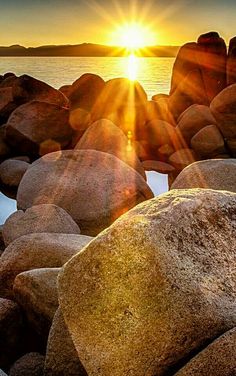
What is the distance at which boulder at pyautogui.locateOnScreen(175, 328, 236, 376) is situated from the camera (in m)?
2.54

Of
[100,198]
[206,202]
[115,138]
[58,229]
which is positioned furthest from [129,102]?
[206,202]

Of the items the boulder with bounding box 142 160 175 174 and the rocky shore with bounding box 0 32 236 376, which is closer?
the rocky shore with bounding box 0 32 236 376

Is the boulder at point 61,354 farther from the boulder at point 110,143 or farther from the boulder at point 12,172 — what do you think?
the boulder at point 12,172

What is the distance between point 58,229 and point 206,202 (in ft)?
12.3

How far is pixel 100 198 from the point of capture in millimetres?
8531

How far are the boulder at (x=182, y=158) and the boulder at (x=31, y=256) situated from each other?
9505 millimetres

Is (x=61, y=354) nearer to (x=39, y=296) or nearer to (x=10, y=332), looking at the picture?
(x=39, y=296)

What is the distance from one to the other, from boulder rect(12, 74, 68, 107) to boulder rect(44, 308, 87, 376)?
14.0 meters

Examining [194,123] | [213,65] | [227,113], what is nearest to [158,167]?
[194,123]

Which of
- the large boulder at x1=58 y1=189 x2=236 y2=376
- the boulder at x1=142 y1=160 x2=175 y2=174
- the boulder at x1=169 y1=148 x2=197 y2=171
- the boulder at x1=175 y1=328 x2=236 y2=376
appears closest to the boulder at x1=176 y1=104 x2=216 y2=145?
the boulder at x1=169 y1=148 x2=197 y2=171

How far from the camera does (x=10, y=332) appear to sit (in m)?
4.48

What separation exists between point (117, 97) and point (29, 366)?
48.4 feet

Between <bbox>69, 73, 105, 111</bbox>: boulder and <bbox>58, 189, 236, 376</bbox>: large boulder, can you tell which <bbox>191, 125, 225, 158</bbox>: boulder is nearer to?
<bbox>69, 73, 105, 111</bbox>: boulder

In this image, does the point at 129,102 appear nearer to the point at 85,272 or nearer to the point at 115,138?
the point at 115,138
